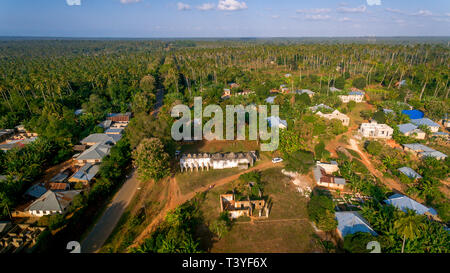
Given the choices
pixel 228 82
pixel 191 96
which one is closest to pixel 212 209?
pixel 191 96

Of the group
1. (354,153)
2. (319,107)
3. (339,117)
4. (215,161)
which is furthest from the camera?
(319,107)

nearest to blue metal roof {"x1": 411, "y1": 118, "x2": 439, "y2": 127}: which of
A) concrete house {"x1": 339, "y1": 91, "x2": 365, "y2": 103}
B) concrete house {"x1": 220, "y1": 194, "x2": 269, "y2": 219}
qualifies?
concrete house {"x1": 339, "y1": 91, "x2": 365, "y2": 103}

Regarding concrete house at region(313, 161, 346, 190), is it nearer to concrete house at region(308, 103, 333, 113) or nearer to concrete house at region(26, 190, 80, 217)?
concrete house at region(308, 103, 333, 113)

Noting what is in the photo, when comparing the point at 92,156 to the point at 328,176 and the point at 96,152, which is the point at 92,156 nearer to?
the point at 96,152

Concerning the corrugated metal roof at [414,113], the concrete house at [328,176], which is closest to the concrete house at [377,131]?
the corrugated metal roof at [414,113]

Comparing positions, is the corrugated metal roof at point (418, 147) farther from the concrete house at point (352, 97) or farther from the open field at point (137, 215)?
the open field at point (137, 215)
